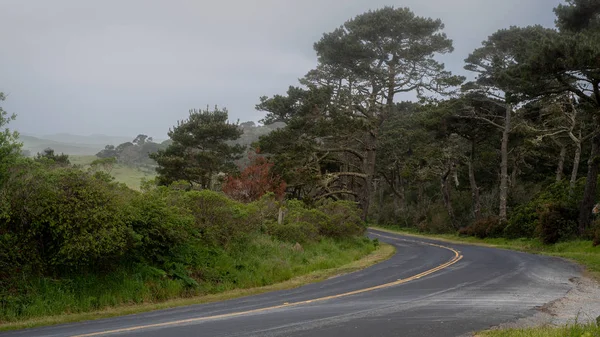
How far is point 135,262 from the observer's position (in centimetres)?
1341

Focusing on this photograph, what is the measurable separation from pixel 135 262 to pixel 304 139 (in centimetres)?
2193

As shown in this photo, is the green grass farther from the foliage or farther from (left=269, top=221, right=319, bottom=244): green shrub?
the foliage

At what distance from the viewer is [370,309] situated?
9547mm

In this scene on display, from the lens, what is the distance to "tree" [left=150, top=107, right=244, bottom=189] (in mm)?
38281

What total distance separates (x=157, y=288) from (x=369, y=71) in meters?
26.9

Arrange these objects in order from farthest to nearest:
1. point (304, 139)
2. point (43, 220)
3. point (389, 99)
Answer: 1. point (389, 99)
2. point (304, 139)
3. point (43, 220)

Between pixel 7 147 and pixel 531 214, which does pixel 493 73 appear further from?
pixel 7 147

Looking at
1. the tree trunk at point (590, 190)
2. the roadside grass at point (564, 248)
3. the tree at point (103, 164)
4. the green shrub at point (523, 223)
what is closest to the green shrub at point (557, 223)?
the roadside grass at point (564, 248)

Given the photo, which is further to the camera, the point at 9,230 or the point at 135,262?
the point at 135,262

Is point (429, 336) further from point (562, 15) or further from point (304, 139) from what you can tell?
point (304, 139)

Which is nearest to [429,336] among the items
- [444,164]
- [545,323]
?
[545,323]

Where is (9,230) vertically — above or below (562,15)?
below

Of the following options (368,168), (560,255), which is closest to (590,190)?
(560,255)

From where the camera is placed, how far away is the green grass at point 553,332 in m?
6.05
